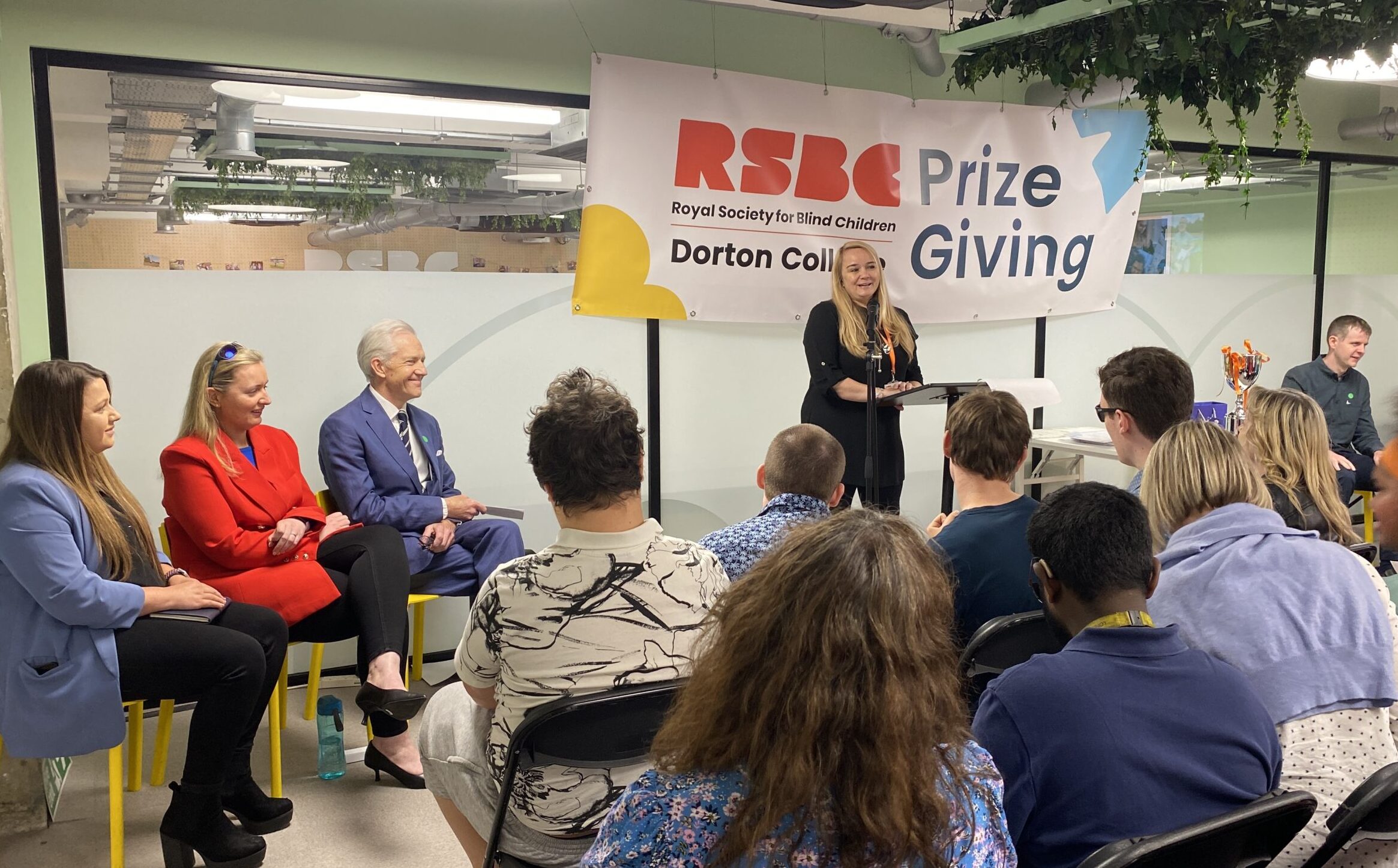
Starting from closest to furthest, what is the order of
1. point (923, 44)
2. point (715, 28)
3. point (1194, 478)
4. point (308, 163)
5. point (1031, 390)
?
point (1194, 478) → point (308, 163) → point (715, 28) → point (1031, 390) → point (923, 44)

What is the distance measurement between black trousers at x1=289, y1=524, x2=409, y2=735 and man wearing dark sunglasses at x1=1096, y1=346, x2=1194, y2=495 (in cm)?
203

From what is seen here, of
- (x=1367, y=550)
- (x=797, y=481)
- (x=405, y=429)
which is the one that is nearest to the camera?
(x=797, y=481)

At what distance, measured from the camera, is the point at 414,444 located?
369 centimetres

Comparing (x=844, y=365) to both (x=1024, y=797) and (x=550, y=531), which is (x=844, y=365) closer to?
(x=550, y=531)

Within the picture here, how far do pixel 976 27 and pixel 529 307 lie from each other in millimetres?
2147

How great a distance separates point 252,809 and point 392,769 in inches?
17.4

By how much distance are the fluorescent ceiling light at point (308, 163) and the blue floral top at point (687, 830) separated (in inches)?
134

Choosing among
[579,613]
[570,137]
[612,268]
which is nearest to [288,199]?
[570,137]

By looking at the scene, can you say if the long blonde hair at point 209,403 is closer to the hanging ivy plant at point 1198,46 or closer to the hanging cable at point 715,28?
the hanging cable at point 715,28

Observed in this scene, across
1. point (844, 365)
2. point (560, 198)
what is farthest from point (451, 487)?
point (844, 365)

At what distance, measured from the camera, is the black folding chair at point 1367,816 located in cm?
142

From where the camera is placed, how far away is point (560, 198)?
14.3ft

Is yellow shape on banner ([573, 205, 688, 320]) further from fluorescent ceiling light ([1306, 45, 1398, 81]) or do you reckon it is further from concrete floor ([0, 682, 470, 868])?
fluorescent ceiling light ([1306, 45, 1398, 81])

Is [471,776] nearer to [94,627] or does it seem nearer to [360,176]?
[94,627]
